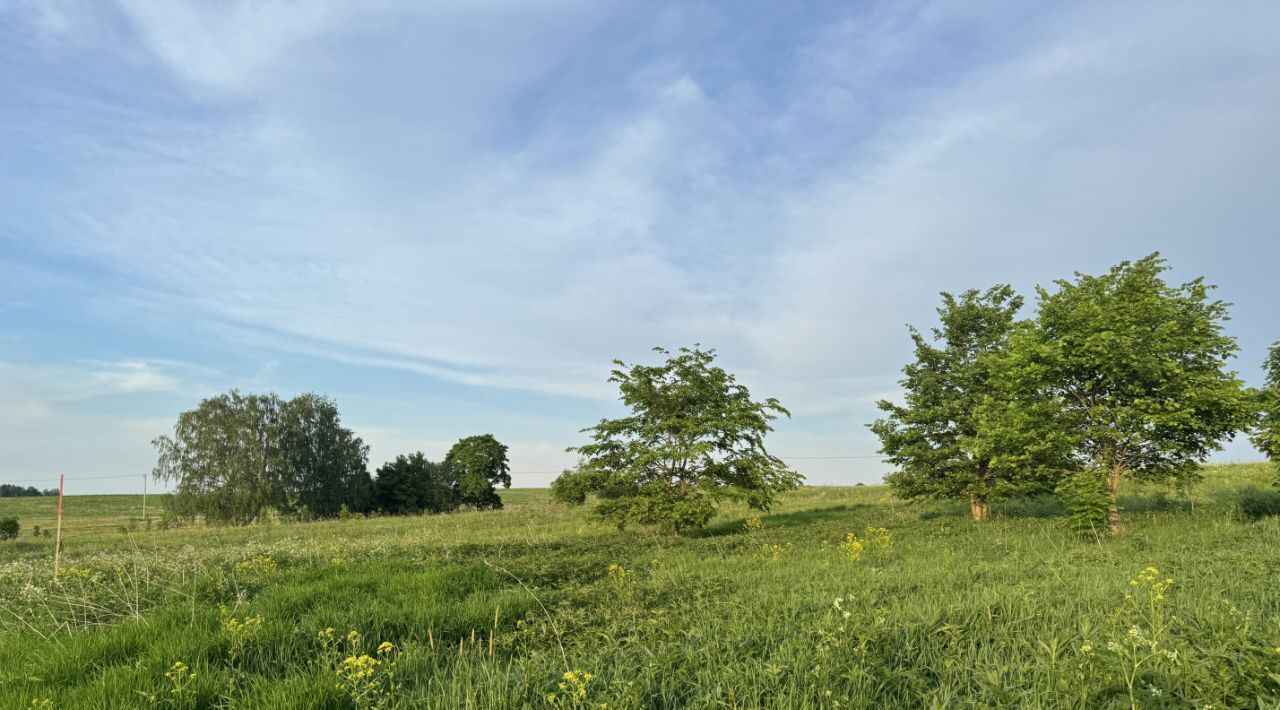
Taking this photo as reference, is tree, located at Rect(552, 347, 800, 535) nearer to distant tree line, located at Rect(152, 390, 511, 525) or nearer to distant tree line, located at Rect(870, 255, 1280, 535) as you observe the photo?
distant tree line, located at Rect(870, 255, 1280, 535)

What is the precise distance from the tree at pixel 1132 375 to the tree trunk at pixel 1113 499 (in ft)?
0.11

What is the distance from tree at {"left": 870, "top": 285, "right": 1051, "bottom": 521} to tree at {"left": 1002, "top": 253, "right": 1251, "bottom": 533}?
2.33 meters

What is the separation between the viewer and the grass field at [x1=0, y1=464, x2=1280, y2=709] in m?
5.05

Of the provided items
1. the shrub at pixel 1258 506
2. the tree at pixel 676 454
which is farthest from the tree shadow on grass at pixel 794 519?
the shrub at pixel 1258 506

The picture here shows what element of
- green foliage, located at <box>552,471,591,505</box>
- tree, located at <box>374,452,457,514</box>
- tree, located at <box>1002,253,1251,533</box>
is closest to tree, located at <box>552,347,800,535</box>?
green foliage, located at <box>552,471,591,505</box>

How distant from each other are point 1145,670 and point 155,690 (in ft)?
27.1

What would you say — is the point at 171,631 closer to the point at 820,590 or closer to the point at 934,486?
the point at 820,590

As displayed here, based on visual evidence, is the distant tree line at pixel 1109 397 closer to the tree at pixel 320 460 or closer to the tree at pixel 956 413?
the tree at pixel 956 413

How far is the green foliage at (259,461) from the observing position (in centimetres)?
5328

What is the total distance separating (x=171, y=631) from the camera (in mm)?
7473

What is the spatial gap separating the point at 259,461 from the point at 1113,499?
192 ft

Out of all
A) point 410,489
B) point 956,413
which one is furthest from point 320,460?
point 956,413

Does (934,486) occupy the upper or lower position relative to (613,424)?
lower

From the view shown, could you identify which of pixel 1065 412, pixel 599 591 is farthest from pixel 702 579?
pixel 1065 412
